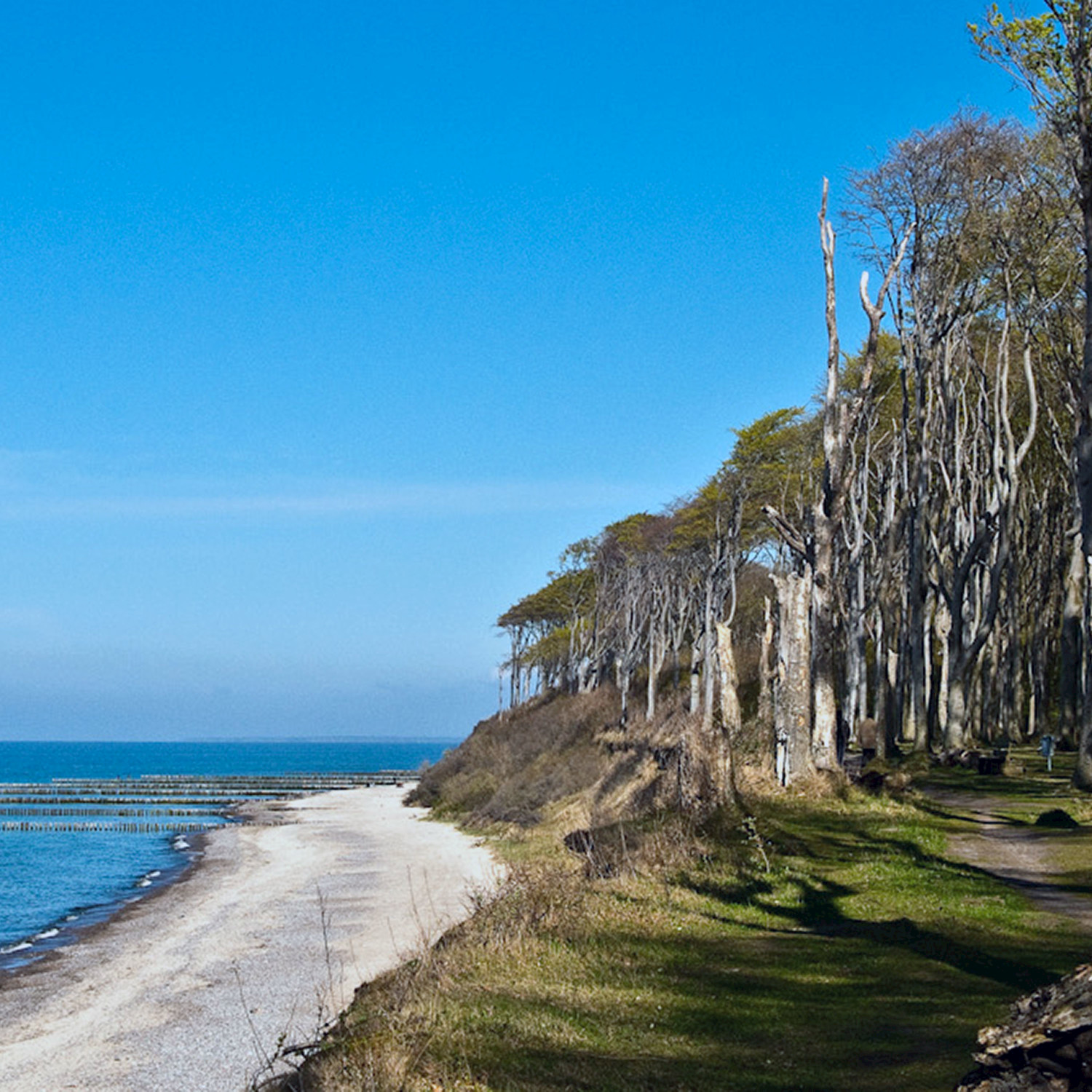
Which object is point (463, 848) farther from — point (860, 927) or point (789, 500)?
point (860, 927)

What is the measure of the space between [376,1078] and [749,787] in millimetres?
15662

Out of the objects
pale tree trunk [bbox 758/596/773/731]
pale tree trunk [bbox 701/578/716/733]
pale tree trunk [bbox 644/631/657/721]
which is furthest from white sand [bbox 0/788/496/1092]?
pale tree trunk [bbox 644/631/657/721]

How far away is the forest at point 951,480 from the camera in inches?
979

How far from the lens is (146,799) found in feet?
284

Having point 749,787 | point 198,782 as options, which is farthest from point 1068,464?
point 198,782

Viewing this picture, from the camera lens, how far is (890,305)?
112ft

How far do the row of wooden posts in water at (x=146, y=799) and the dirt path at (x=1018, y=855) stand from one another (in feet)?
149

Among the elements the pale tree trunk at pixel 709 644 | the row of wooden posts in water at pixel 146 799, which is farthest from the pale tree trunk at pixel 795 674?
the row of wooden posts in water at pixel 146 799

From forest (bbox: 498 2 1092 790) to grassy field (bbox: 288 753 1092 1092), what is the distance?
4400mm

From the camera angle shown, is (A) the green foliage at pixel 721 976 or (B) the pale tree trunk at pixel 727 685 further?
(B) the pale tree trunk at pixel 727 685

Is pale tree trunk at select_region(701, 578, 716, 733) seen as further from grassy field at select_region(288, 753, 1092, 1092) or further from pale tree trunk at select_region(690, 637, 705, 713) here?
grassy field at select_region(288, 753, 1092, 1092)

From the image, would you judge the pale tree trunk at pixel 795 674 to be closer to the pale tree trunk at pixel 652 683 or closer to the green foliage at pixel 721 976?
the green foliage at pixel 721 976

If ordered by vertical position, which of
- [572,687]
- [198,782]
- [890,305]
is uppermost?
[890,305]

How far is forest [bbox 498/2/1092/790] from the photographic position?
24.9m
